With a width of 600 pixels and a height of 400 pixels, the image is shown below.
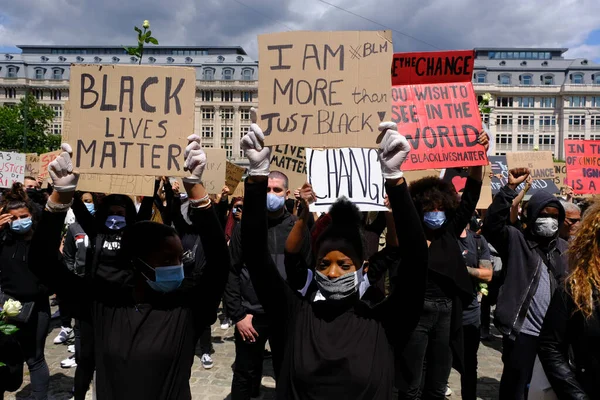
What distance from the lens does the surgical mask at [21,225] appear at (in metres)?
4.83

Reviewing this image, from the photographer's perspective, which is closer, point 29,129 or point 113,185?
point 113,185

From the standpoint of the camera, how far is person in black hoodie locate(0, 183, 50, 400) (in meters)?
4.73

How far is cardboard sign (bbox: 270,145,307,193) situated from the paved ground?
A: 7.88 feet

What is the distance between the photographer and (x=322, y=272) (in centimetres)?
248

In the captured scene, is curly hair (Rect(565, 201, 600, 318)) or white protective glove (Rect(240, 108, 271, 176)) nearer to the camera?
white protective glove (Rect(240, 108, 271, 176))

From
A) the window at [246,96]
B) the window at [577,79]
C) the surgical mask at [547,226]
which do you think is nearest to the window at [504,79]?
the window at [577,79]

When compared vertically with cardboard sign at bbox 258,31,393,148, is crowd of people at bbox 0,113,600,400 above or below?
below

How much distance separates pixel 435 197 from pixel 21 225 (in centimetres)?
386

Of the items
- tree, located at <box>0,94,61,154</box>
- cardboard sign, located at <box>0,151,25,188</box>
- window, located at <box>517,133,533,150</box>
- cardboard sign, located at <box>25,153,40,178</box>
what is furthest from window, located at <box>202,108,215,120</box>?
cardboard sign, located at <box>0,151,25,188</box>

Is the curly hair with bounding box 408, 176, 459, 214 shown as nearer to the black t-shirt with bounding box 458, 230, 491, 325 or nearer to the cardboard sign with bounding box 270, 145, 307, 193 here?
the black t-shirt with bounding box 458, 230, 491, 325

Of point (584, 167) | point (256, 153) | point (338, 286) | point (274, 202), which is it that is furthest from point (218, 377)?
point (584, 167)

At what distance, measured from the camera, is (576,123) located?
81438mm

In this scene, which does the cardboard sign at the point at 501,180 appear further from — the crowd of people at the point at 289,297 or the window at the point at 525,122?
the window at the point at 525,122

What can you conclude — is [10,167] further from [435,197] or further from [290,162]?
[435,197]
